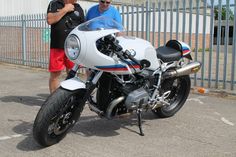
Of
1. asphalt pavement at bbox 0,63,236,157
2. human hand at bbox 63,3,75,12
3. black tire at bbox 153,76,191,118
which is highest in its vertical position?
human hand at bbox 63,3,75,12

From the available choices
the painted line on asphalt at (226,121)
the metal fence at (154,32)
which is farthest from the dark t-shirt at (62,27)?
the metal fence at (154,32)

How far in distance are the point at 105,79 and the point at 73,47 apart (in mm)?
569

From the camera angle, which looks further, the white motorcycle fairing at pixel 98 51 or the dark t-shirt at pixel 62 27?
the dark t-shirt at pixel 62 27

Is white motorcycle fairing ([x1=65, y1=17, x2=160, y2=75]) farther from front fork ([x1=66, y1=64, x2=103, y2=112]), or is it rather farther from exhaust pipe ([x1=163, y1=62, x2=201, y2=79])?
exhaust pipe ([x1=163, y1=62, x2=201, y2=79])

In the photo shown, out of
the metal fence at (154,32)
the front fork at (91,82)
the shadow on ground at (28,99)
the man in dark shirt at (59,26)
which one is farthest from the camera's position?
the metal fence at (154,32)

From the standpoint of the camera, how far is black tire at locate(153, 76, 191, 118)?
17.8 ft

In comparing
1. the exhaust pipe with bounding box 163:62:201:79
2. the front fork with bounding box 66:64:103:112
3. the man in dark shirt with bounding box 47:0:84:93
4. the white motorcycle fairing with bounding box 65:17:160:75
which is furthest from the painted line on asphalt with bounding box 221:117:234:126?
the man in dark shirt with bounding box 47:0:84:93

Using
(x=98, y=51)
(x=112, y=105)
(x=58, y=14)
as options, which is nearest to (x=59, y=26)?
(x=58, y=14)

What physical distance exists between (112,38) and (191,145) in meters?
1.53

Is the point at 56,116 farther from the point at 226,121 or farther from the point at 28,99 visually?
the point at 28,99

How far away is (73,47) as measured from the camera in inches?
164

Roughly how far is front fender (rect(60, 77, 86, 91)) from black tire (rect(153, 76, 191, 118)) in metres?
1.60

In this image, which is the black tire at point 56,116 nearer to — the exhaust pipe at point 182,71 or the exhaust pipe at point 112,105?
the exhaust pipe at point 112,105

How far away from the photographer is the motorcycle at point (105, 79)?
403cm
